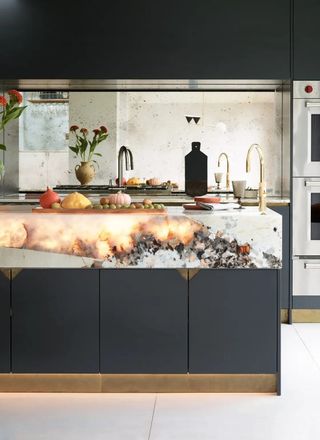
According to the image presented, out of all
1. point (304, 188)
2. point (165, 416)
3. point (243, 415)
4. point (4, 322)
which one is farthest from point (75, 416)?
point (304, 188)

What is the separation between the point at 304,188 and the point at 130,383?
104 inches

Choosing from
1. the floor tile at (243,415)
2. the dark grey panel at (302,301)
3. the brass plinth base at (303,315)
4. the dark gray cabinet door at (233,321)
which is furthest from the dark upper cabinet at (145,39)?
the floor tile at (243,415)

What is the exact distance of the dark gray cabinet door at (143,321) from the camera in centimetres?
444

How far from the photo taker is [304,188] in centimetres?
653

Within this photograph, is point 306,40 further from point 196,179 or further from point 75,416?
point 75,416

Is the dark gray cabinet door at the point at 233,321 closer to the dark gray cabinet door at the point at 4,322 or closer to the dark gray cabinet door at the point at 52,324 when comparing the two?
the dark gray cabinet door at the point at 52,324

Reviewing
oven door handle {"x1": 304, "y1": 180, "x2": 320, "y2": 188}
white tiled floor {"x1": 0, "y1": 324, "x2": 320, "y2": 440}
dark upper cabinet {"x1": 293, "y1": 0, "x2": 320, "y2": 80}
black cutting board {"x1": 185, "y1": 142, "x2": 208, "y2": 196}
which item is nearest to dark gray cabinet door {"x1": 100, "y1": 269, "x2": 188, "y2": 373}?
white tiled floor {"x1": 0, "y1": 324, "x2": 320, "y2": 440}

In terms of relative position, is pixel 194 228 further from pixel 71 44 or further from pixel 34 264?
pixel 71 44

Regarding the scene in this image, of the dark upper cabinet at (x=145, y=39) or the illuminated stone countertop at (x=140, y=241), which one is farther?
the dark upper cabinet at (x=145, y=39)

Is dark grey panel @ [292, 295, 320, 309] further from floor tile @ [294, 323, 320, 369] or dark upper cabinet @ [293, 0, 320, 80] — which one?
dark upper cabinet @ [293, 0, 320, 80]

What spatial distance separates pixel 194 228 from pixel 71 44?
109 inches

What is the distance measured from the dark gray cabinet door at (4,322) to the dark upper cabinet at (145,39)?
2603 mm

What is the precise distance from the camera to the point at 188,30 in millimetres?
6582

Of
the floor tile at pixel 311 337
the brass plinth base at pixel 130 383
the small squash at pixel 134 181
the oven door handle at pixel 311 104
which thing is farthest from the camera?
the small squash at pixel 134 181
